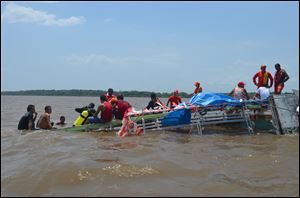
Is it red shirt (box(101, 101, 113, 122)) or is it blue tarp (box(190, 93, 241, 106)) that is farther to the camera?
red shirt (box(101, 101, 113, 122))

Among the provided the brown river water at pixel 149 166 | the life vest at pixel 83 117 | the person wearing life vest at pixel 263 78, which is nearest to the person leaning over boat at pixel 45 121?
the life vest at pixel 83 117

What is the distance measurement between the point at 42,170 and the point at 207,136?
6.28 metres

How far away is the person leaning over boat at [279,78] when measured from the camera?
43.0 feet

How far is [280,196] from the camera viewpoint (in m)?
5.92

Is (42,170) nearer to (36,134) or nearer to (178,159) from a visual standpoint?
(178,159)

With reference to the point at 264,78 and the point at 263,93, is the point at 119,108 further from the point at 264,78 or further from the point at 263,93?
the point at 264,78

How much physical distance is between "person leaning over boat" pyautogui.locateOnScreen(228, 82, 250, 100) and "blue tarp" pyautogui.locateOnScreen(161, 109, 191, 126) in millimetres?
1995

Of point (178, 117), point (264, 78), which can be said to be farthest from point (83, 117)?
point (264, 78)

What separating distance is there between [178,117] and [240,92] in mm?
2531

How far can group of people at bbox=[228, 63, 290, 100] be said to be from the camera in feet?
42.6

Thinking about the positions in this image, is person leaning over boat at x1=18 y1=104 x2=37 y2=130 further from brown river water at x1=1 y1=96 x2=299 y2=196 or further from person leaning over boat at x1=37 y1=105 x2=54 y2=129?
brown river water at x1=1 y1=96 x2=299 y2=196

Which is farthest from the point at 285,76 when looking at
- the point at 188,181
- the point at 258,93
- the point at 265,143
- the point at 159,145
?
the point at 188,181

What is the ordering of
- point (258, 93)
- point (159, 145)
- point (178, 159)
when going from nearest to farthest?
1. point (178, 159)
2. point (159, 145)
3. point (258, 93)

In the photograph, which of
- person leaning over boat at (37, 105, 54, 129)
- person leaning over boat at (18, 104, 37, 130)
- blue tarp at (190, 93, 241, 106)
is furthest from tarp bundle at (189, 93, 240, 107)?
person leaning over boat at (18, 104, 37, 130)
